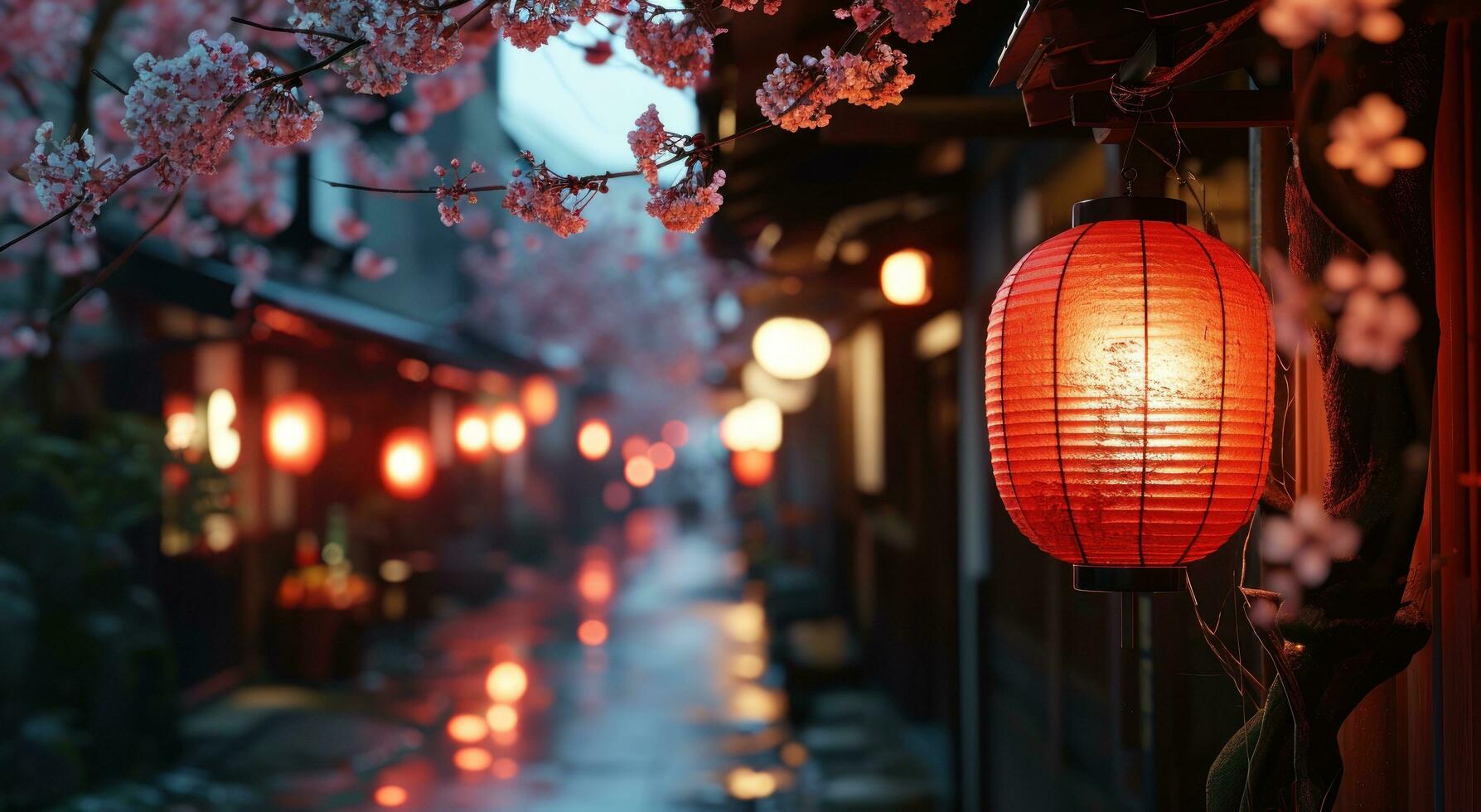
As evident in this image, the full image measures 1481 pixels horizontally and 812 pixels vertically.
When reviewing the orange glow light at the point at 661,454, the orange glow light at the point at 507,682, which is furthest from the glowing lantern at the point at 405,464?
the orange glow light at the point at 661,454

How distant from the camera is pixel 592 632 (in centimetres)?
2069

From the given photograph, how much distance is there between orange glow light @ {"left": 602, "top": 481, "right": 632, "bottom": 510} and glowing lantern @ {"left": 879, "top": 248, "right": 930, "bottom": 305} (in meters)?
41.2

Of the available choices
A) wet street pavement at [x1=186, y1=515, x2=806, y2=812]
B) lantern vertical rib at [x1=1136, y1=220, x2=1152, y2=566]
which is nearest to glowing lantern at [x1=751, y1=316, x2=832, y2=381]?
wet street pavement at [x1=186, y1=515, x2=806, y2=812]

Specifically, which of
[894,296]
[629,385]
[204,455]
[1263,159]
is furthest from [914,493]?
[629,385]

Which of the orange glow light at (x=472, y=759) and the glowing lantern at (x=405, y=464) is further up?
the glowing lantern at (x=405, y=464)

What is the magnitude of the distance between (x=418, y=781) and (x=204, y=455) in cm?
420

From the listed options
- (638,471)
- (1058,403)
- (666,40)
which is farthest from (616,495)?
(1058,403)

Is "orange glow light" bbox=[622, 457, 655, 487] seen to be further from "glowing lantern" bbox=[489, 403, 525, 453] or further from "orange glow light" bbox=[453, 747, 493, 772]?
"orange glow light" bbox=[453, 747, 493, 772]

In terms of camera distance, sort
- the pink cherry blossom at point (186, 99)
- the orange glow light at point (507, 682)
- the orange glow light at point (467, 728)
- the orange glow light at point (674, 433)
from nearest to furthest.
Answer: the pink cherry blossom at point (186, 99) → the orange glow light at point (467, 728) → the orange glow light at point (507, 682) → the orange glow light at point (674, 433)

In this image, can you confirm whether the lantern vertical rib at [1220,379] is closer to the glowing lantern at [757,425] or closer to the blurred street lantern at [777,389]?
the blurred street lantern at [777,389]

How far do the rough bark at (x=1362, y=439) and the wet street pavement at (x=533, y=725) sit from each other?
7416 millimetres

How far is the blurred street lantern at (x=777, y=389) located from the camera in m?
19.6

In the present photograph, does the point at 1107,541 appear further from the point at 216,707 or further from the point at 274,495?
the point at 274,495

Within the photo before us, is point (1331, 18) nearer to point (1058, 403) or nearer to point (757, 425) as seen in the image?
point (1058, 403)
